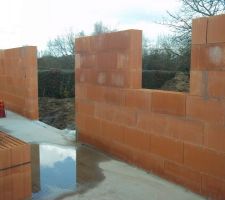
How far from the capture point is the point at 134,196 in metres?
4.36

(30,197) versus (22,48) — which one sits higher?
(22,48)

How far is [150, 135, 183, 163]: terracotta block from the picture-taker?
4711 mm

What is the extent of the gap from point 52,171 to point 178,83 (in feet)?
37.2

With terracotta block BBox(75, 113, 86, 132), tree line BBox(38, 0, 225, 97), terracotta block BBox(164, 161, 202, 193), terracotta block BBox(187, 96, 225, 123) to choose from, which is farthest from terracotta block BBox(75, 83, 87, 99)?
tree line BBox(38, 0, 225, 97)

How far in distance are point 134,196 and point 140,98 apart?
1.65m

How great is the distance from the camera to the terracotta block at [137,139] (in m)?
5.33

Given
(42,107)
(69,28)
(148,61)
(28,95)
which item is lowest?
(42,107)

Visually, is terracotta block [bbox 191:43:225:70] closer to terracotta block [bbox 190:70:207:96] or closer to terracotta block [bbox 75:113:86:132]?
terracotta block [bbox 190:70:207:96]

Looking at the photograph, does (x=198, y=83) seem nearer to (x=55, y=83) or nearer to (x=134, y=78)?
(x=134, y=78)

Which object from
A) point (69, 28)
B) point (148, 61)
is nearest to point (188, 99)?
point (148, 61)

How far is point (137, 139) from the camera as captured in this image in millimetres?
5531

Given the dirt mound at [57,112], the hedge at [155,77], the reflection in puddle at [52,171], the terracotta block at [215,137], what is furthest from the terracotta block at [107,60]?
the hedge at [155,77]

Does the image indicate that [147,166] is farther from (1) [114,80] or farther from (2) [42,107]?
(2) [42,107]

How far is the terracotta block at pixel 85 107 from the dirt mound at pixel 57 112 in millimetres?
5261
